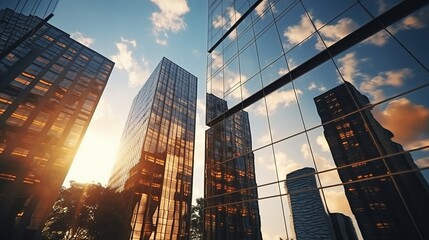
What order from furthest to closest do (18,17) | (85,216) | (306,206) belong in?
(85,216) → (18,17) → (306,206)

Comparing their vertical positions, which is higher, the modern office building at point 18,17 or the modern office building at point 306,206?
the modern office building at point 18,17

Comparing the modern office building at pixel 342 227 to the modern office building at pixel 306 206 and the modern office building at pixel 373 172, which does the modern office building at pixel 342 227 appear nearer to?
the modern office building at pixel 306 206

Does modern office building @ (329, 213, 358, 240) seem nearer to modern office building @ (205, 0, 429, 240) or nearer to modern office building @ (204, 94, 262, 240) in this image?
modern office building @ (205, 0, 429, 240)

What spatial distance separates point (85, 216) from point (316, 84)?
3160 cm

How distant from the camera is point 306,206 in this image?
8922 millimetres

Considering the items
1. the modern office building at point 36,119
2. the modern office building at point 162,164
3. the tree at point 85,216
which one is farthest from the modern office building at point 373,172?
the modern office building at point 162,164

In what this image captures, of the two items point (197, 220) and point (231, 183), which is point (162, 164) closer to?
point (197, 220)

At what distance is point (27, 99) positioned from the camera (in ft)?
105

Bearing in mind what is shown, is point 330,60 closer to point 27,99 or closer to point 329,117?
point 329,117

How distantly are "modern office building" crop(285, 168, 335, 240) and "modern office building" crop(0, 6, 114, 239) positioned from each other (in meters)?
25.9

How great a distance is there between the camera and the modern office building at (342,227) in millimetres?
6957

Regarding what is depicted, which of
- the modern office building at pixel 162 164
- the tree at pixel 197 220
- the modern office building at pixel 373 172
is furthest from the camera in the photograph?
the tree at pixel 197 220

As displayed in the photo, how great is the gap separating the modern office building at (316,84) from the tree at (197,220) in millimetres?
38235

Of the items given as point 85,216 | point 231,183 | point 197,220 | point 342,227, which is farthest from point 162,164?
point 342,227
